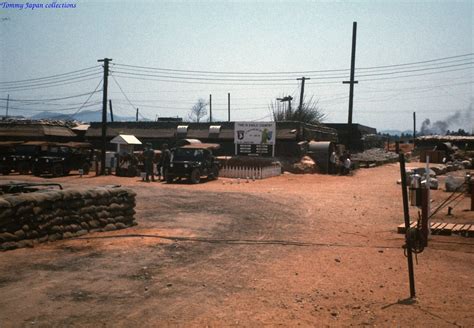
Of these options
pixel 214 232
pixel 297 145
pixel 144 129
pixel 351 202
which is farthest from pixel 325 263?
A: pixel 144 129

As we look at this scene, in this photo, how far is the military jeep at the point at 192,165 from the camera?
23031 millimetres

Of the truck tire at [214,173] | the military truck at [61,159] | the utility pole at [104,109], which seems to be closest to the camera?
the truck tire at [214,173]

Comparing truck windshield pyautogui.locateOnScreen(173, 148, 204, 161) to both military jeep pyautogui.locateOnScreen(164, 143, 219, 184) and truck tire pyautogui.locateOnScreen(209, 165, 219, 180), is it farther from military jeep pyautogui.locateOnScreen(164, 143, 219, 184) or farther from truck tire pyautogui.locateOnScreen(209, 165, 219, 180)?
truck tire pyautogui.locateOnScreen(209, 165, 219, 180)

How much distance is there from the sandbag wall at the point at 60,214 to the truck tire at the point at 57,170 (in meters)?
16.7

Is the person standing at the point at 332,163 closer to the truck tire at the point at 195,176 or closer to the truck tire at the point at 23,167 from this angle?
the truck tire at the point at 195,176

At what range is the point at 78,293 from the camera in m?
5.83

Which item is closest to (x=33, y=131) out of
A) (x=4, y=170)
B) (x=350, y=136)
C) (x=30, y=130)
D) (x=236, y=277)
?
(x=30, y=130)

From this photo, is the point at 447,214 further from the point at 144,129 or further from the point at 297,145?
the point at 144,129

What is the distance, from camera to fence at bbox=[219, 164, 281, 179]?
2636cm

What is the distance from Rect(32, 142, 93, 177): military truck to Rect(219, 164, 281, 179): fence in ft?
28.9

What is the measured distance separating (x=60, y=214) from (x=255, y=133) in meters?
22.6

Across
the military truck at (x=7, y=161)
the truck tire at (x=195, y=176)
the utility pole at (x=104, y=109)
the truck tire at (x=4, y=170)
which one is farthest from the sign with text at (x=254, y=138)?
the truck tire at (x=4, y=170)

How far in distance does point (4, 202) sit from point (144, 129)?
3075cm

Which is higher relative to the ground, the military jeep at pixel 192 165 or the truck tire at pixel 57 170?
the military jeep at pixel 192 165
